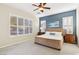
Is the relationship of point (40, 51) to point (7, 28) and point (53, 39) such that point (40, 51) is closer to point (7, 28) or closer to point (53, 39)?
point (53, 39)

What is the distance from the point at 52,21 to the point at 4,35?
1.84 metres

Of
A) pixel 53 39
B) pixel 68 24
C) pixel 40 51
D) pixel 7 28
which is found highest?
pixel 68 24

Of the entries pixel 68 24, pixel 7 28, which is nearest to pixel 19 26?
pixel 7 28

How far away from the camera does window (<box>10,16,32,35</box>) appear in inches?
114

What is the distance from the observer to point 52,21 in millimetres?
2561

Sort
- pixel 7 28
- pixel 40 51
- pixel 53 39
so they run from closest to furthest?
1. pixel 40 51
2. pixel 7 28
3. pixel 53 39

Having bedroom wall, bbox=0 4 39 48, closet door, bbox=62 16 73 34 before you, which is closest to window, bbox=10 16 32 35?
bedroom wall, bbox=0 4 39 48

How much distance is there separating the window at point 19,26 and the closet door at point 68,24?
128cm

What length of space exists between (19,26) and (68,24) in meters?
1.92

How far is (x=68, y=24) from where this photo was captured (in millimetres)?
2518

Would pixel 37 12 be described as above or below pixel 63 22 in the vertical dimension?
above

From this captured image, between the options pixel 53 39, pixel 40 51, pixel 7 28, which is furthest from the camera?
pixel 53 39
